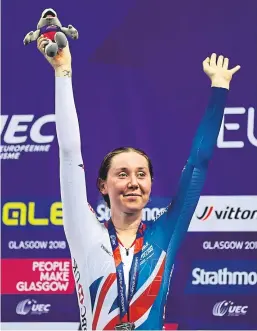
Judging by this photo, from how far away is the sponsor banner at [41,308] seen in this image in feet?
15.4

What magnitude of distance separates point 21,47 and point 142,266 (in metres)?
2.14

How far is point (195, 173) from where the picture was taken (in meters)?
3.18

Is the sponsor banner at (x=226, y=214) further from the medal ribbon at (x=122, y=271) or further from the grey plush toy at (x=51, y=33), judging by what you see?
the grey plush toy at (x=51, y=33)

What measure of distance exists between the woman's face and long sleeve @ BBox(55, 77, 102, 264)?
0.13m

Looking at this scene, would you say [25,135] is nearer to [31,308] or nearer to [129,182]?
[31,308]

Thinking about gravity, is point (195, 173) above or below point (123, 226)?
above

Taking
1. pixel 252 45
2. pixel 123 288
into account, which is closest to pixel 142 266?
pixel 123 288

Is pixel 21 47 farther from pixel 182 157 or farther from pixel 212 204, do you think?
pixel 212 204

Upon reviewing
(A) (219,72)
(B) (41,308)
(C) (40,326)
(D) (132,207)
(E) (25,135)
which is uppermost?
(E) (25,135)

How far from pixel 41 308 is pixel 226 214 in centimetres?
122

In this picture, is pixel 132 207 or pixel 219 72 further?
pixel 219 72

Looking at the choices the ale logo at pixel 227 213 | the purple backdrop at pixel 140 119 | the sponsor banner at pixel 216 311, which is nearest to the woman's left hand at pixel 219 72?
the purple backdrop at pixel 140 119

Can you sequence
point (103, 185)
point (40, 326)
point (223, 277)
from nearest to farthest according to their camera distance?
point (103, 185), point (223, 277), point (40, 326)

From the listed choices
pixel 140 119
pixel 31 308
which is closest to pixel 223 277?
pixel 140 119
